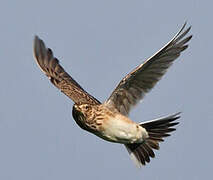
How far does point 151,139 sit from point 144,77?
47.9 inches

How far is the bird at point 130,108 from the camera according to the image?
978 cm

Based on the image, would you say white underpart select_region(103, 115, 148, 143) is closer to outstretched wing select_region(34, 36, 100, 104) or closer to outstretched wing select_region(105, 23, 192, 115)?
outstretched wing select_region(105, 23, 192, 115)

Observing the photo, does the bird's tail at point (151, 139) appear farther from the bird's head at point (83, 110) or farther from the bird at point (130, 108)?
the bird's head at point (83, 110)

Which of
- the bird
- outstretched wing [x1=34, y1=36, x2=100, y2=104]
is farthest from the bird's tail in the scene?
outstretched wing [x1=34, y1=36, x2=100, y2=104]

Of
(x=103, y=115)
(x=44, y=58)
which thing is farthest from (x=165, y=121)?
(x=44, y=58)

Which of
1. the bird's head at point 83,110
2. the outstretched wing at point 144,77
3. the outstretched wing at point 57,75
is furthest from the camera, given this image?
the outstretched wing at point 57,75

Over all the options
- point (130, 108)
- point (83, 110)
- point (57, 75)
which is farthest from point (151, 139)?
point (57, 75)

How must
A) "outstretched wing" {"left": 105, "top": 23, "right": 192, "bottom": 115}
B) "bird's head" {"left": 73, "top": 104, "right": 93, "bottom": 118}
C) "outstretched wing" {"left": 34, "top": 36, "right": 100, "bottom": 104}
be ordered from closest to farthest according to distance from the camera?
"bird's head" {"left": 73, "top": 104, "right": 93, "bottom": 118} → "outstretched wing" {"left": 105, "top": 23, "right": 192, "bottom": 115} → "outstretched wing" {"left": 34, "top": 36, "right": 100, "bottom": 104}

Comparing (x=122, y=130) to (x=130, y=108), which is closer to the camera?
(x=122, y=130)

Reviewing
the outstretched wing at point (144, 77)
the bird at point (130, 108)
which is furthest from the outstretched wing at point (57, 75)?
the outstretched wing at point (144, 77)

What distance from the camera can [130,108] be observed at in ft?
34.0

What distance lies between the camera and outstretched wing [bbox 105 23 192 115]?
10000 millimetres

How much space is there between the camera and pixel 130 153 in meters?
11.0

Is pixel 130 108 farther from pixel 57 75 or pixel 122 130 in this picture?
pixel 57 75
